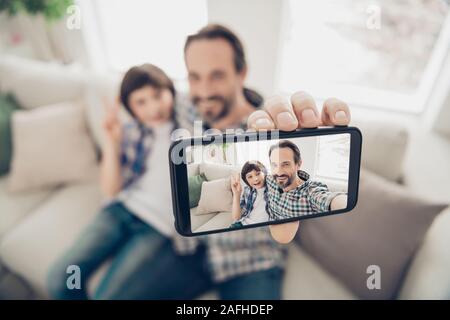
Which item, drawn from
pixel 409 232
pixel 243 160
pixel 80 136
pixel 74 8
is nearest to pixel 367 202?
pixel 409 232

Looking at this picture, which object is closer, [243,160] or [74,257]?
[243,160]

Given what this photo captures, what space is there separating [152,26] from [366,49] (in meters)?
0.36

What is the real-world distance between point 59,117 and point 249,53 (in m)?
0.63

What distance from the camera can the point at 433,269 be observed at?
19.7 inches

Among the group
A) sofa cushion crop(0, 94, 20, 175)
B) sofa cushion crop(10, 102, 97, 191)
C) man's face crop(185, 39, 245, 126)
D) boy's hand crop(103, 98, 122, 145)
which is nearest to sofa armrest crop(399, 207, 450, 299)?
man's face crop(185, 39, 245, 126)

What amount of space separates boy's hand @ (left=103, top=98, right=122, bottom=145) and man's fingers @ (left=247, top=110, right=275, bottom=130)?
20.4 inches

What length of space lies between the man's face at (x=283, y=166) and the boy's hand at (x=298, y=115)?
3cm

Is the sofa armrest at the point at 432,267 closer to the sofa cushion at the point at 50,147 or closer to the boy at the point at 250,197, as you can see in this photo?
the boy at the point at 250,197

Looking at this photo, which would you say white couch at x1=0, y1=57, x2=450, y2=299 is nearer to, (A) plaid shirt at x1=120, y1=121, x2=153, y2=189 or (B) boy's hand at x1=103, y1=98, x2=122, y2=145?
(B) boy's hand at x1=103, y1=98, x2=122, y2=145

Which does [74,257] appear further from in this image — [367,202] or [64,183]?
[367,202]

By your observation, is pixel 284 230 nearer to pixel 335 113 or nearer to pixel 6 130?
pixel 335 113

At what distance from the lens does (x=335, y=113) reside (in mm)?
329

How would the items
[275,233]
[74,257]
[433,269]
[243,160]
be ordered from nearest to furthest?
[243,160]
[275,233]
[433,269]
[74,257]

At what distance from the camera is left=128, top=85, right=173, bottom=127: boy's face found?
0.55m
